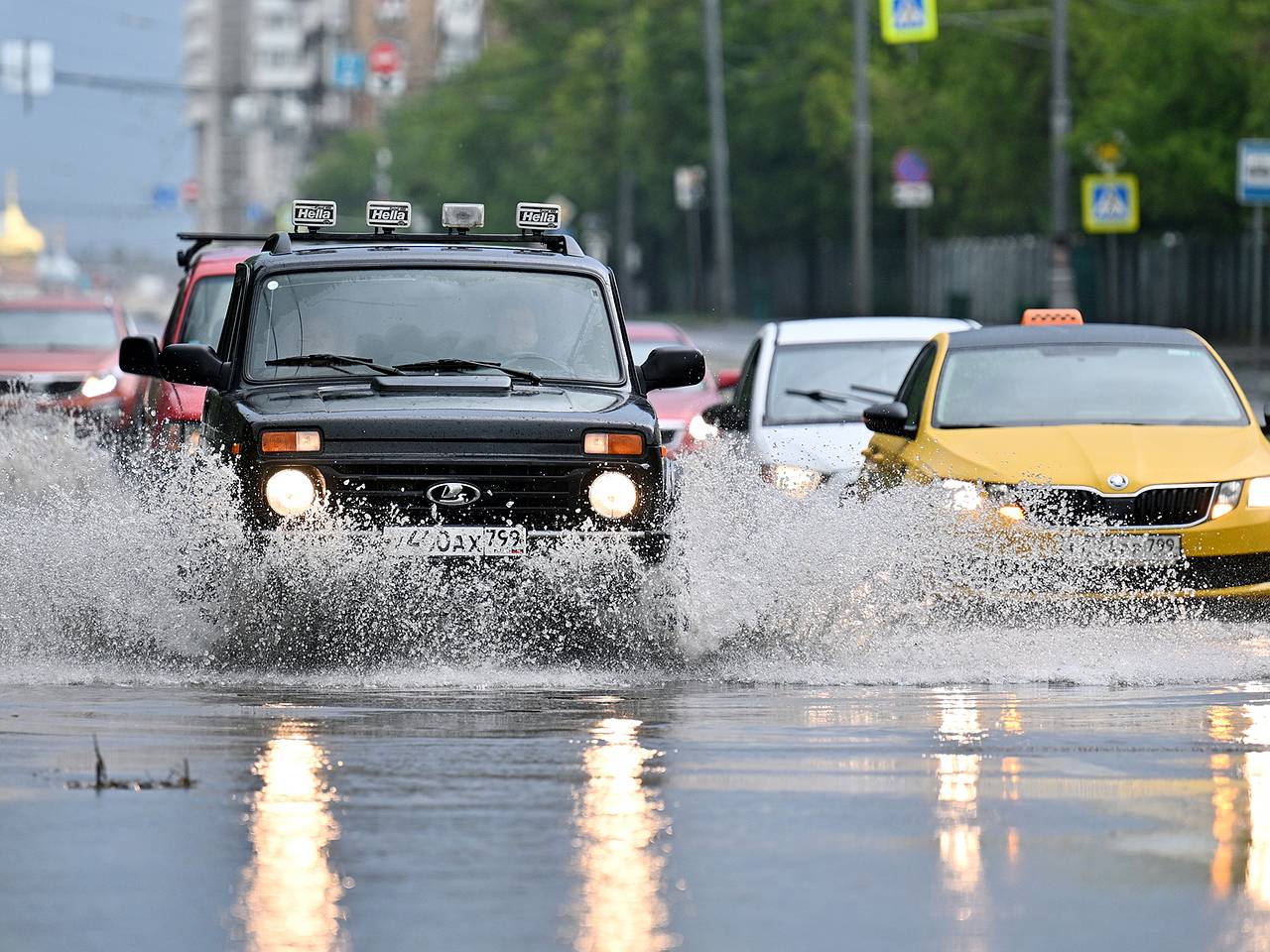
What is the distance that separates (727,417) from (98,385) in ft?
25.6

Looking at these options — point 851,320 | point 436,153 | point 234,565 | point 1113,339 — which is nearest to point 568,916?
point 234,565

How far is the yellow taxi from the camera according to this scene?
12508 millimetres

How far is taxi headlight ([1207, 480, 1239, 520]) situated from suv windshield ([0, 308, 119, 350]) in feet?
47.3

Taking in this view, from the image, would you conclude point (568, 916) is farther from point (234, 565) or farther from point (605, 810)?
point (234, 565)

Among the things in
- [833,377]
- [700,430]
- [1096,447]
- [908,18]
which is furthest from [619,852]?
[908,18]

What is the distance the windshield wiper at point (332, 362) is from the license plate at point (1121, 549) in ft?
9.78

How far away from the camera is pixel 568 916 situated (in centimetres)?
618

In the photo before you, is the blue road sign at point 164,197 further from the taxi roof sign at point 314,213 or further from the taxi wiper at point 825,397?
the taxi roof sign at point 314,213

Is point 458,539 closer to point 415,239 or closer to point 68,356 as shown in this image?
point 415,239

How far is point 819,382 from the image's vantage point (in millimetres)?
17406

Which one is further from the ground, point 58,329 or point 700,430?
point 700,430

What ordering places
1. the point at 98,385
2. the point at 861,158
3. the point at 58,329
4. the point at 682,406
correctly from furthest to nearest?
the point at 861,158, the point at 58,329, the point at 98,385, the point at 682,406

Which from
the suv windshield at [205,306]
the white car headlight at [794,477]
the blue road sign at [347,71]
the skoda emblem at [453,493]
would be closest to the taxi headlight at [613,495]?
the skoda emblem at [453,493]

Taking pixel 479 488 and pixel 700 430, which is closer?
pixel 479 488
